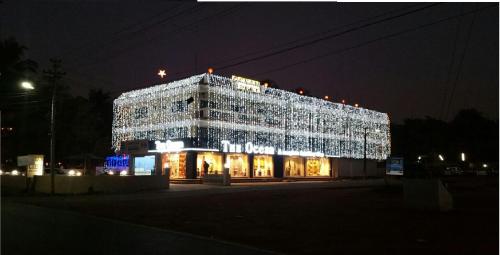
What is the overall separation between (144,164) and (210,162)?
23.9 ft

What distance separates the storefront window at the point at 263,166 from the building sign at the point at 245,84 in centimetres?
640

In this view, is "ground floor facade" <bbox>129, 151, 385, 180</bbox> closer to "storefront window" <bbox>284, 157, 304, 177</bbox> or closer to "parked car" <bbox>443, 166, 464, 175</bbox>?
"storefront window" <bbox>284, 157, 304, 177</bbox>

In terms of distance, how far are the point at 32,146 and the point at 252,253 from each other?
141ft

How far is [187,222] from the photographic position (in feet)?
49.2

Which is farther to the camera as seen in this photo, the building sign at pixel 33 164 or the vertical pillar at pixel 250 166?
the vertical pillar at pixel 250 166

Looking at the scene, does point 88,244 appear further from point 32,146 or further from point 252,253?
point 32,146

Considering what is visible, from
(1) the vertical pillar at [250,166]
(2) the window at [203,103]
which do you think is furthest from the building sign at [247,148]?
(2) the window at [203,103]

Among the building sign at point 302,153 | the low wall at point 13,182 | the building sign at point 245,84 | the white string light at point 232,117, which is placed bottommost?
the low wall at point 13,182

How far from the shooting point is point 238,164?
45.3m

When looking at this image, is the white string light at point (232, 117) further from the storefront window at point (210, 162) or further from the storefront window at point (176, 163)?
the storefront window at point (176, 163)

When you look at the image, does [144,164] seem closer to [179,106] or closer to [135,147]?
[135,147]

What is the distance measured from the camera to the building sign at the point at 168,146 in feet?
135

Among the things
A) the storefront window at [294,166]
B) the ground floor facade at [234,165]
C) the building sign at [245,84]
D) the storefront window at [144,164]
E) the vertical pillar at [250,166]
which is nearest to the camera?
the ground floor facade at [234,165]

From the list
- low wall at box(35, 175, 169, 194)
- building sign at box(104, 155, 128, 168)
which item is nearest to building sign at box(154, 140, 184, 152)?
building sign at box(104, 155, 128, 168)
